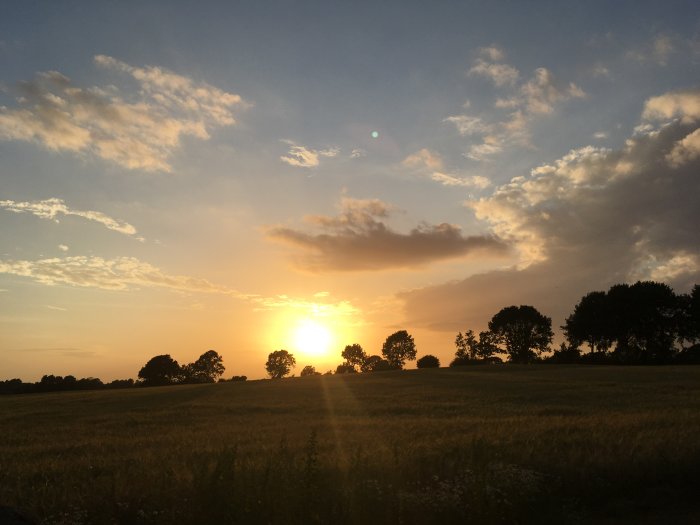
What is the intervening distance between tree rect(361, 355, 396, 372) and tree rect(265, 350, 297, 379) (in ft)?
81.7

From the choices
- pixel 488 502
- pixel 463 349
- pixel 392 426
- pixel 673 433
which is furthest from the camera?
pixel 463 349

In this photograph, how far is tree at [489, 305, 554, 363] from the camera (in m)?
118

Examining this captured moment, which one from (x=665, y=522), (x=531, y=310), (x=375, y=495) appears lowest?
(x=665, y=522)

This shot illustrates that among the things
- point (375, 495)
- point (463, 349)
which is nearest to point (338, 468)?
point (375, 495)

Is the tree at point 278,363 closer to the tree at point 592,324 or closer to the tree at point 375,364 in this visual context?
the tree at point 375,364

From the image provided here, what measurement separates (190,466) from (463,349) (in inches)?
5490

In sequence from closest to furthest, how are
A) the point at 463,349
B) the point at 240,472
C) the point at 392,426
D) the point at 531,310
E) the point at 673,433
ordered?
the point at 240,472 < the point at 673,433 < the point at 392,426 < the point at 531,310 < the point at 463,349

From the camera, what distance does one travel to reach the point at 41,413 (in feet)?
113

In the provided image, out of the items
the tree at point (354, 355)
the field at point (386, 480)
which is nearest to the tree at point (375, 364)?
the tree at point (354, 355)

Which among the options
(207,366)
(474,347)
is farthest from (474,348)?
(207,366)

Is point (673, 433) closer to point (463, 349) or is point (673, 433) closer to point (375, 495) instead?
point (375, 495)

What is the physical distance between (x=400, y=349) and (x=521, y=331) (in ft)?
136

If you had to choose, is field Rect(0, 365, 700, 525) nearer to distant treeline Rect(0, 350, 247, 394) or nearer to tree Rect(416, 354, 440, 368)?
distant treeline Rect(0, 350, 247, 394)

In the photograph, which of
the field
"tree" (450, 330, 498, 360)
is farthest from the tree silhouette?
the field
